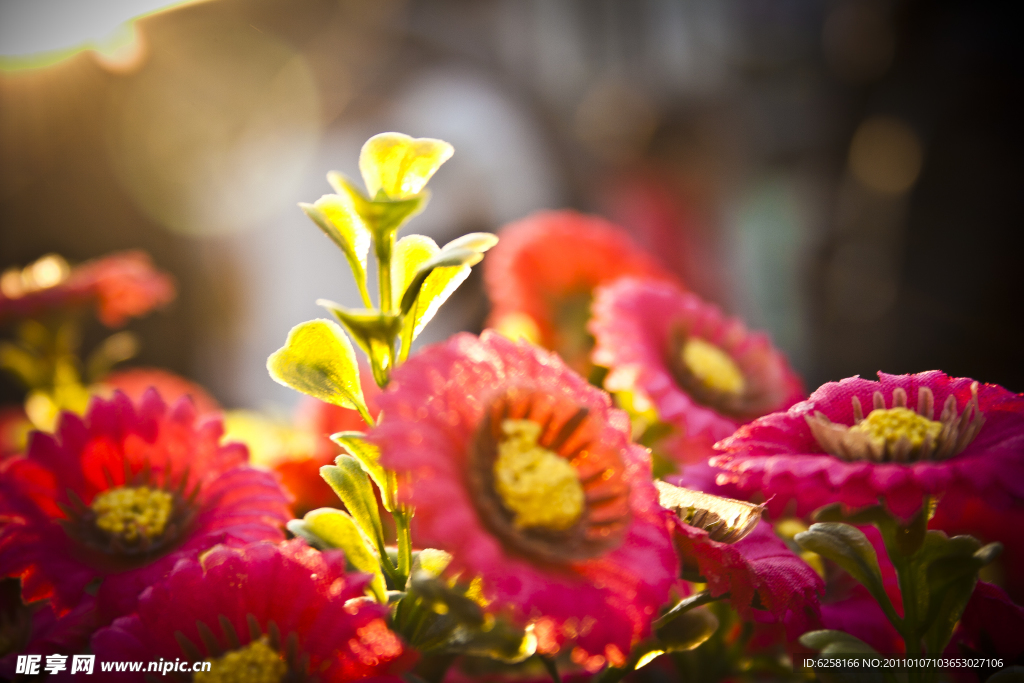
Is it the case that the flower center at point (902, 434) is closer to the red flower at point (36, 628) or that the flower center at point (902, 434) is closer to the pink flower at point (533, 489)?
the pink flower at point (533, 489)

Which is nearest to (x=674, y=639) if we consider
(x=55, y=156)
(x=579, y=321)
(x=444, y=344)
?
(x=444, y=344)

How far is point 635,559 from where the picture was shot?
9.4 inches

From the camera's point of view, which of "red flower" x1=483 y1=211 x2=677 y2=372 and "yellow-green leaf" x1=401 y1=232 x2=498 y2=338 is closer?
"yellow-green leaf" x1=401 y1=232 x2=498 y2=338

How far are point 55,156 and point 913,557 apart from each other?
1.66 m

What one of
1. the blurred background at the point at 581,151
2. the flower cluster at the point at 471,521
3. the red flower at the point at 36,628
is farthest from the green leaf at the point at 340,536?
the blurred background at the point at 581,151

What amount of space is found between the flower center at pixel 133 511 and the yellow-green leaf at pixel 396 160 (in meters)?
0.21

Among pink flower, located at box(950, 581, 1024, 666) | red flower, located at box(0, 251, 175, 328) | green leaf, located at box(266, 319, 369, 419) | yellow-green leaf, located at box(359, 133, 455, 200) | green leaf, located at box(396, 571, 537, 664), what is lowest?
pink flower, located at box(950, 581, 1024, 666)

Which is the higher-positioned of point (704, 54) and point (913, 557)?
point (704, 54)

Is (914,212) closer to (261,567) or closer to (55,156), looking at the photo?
(261,567)

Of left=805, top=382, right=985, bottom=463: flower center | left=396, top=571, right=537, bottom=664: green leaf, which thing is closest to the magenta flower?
left=805, top=382, right=985, bottom=463: flower center

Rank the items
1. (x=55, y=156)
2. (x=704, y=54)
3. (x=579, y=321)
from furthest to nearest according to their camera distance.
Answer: (x=704, y=54)
(x=55, y=156)
(x=579, y=321)

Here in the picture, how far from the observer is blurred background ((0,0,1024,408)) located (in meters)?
1.35

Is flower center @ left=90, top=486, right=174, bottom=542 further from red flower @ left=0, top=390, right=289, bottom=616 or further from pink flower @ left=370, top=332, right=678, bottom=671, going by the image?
pink flower @ left=370, top=332, right=678, bottom=671

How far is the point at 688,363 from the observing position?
501 millimetres
